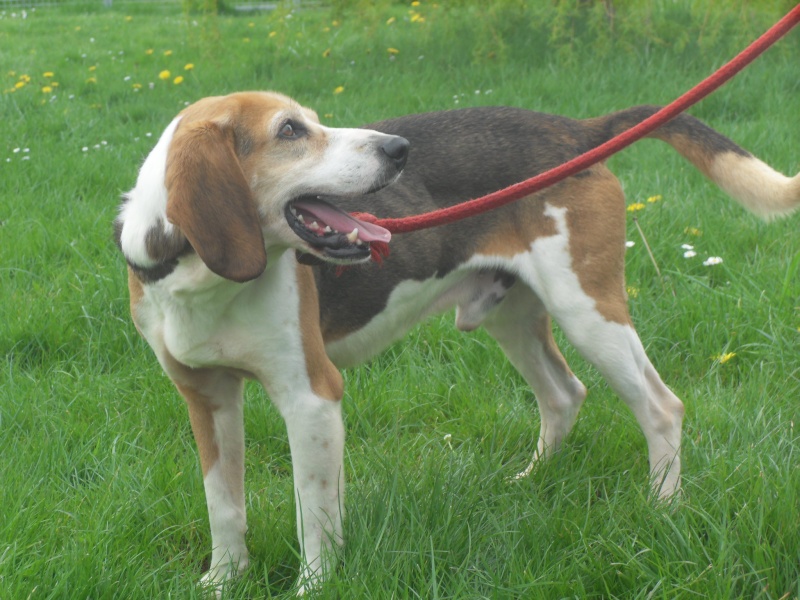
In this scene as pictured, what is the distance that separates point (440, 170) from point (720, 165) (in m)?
0.97

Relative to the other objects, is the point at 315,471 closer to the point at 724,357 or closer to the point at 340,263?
the point at 340,263

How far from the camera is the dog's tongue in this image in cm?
266

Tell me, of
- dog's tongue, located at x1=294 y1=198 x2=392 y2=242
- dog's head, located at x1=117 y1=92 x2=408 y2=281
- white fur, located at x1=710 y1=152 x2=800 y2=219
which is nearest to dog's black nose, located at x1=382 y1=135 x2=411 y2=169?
dog's head, located at x1=117 y1=92 x2=408 y2=281

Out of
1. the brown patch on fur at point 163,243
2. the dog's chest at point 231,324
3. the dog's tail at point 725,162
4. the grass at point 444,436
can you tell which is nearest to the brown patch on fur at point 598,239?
the dog's tail at point 725,162

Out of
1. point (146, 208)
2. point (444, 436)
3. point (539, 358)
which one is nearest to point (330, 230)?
point (146, 208)

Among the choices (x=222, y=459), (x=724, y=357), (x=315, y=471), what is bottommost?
(x=724, y=357)

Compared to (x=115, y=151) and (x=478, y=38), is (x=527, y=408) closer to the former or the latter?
(x=115, y=151)

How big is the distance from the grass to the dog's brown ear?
91 centimetres

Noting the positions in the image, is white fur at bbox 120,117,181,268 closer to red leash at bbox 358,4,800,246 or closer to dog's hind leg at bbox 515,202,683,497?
red leash at bbox 358,4,800,246

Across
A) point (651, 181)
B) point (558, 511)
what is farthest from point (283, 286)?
point (651, 181)

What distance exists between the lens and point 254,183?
2650 mm

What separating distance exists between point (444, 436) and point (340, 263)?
4.09ft

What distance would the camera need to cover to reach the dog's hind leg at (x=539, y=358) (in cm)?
367

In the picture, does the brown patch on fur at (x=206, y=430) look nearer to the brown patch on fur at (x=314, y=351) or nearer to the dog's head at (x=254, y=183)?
the brown patch on fur at (x=314, y=351)
